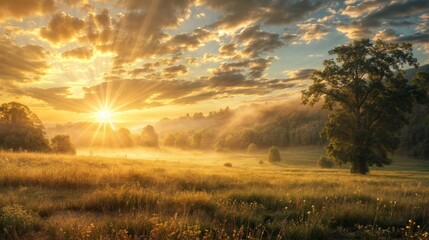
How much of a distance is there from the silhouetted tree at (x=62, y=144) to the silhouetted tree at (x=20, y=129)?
733cm

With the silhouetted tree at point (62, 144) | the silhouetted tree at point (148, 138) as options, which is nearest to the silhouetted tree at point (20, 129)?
the silhouetted tree at point (62, 144)

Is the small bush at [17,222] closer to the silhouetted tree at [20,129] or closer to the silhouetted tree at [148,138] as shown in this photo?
the silhouetted tree at [20,129]

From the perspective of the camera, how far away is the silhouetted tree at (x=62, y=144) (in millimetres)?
62781

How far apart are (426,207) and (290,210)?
14.3 feet

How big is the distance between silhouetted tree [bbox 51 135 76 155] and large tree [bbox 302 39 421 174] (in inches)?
1892

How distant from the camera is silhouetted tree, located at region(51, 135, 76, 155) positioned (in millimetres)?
62781

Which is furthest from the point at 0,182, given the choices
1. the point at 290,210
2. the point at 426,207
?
the point at 426,207

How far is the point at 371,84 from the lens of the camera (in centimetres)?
3931

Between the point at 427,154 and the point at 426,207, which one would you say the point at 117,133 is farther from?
the point at 426,207

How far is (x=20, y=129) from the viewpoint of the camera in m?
49.3

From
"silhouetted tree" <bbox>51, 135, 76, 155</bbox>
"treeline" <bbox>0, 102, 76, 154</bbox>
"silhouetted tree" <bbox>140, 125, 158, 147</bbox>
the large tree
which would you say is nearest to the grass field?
the large tree

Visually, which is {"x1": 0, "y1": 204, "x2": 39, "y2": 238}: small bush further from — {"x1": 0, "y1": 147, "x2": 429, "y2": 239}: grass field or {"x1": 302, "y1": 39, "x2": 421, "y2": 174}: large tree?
{"x1": 302, "y1": 39, "x2": 421, "y2": 174}: large tree

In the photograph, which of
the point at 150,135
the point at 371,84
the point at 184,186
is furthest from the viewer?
the point at 150,135

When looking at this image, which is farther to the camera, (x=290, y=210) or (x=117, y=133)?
(x=117, y=133)
